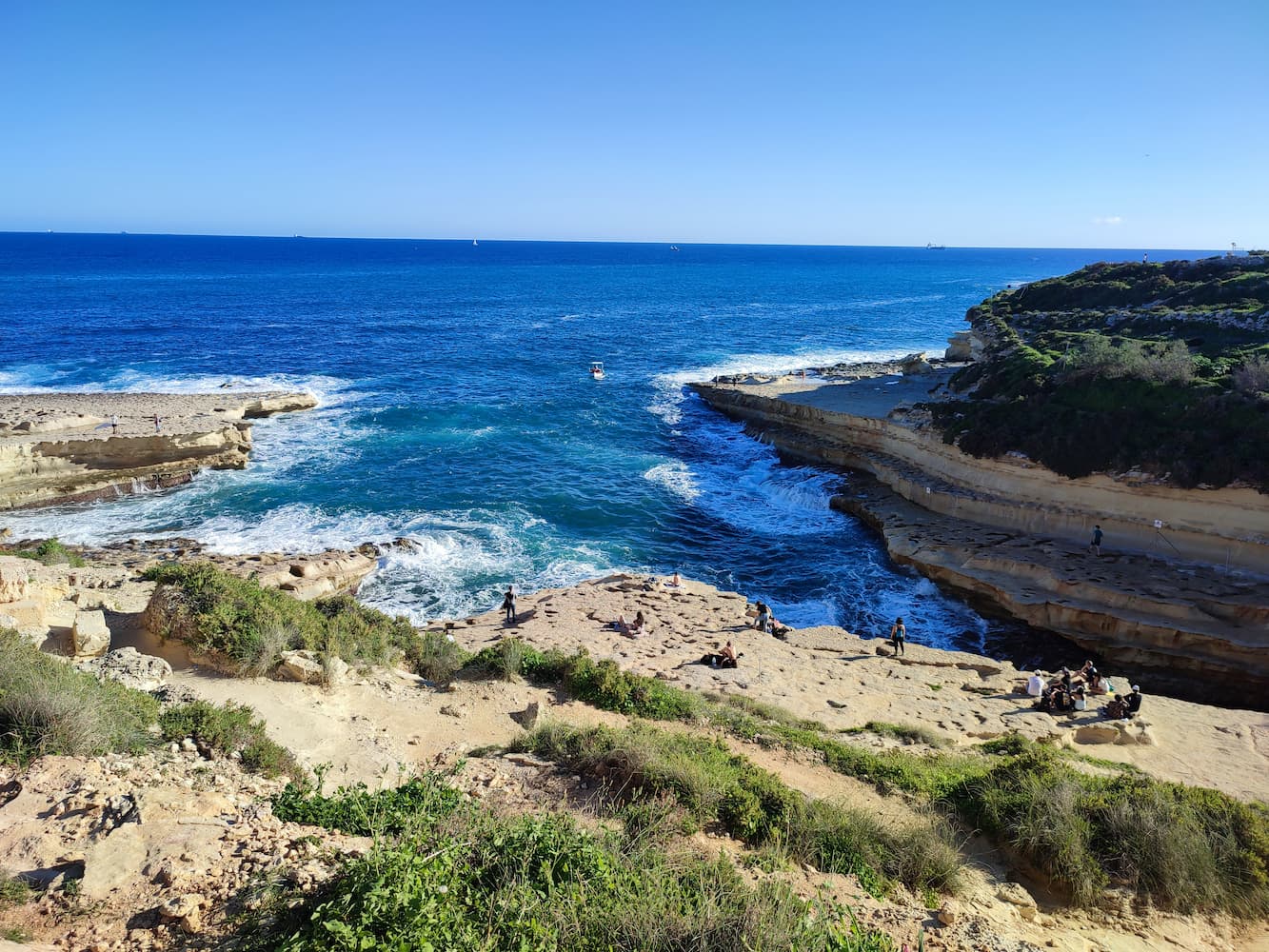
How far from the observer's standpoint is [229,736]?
9.56 meters

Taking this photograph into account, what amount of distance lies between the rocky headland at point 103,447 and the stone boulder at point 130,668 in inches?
878

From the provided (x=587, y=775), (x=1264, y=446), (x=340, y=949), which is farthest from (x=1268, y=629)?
(x=340, y=949)

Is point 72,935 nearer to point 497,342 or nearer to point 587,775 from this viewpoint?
point 587,775

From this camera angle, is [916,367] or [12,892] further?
[916,367]

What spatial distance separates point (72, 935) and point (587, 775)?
5639 mm

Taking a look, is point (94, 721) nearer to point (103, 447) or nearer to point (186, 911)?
point (186, 911)

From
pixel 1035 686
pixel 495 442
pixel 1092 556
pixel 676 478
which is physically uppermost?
pixel 495 442

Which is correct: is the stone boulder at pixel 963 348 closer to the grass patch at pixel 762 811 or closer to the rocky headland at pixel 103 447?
the grass patch at pixel 762 811

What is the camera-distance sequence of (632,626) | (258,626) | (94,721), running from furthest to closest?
(632,626)
(258,626)
(94,721)

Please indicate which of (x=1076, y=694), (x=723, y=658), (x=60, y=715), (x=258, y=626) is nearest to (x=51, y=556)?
(x=258, y=626)

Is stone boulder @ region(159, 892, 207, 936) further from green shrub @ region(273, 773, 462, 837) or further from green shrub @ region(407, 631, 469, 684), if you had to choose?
green shrub @ region(407, 631, 469, 684)

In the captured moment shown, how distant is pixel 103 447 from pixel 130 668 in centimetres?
2424

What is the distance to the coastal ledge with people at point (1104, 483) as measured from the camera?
20.3 m

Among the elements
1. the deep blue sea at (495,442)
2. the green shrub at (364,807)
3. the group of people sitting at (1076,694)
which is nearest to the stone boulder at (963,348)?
the deep blue sea at (495,442)
